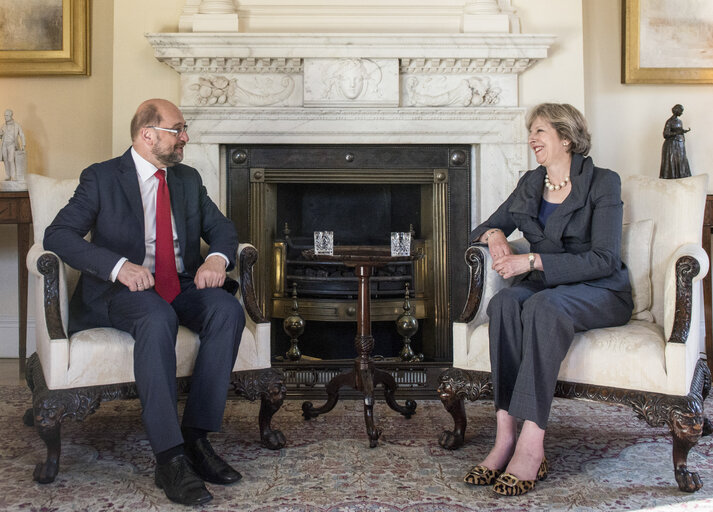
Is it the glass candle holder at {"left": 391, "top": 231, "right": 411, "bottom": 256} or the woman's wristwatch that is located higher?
the woman's wristwatch

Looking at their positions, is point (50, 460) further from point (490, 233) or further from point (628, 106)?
point (628, 106)

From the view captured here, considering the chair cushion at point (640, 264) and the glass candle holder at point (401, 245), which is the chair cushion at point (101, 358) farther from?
the chair cushion at point (640, 264)

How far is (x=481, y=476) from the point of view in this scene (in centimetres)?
216

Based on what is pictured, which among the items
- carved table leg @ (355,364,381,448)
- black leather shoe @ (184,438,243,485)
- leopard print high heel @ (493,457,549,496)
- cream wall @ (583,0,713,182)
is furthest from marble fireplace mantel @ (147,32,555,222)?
leopard print high heel @ (493,457,549,496)

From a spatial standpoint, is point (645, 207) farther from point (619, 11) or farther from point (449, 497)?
point (619, 11)

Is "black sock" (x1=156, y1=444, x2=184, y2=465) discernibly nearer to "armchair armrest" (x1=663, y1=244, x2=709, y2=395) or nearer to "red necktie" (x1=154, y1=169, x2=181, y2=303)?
"red necktie" (x1=154, y1=169, x2=181, y2=303)

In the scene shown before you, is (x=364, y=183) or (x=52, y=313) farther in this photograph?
(x=364, y=183)

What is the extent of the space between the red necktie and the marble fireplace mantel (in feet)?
3.76

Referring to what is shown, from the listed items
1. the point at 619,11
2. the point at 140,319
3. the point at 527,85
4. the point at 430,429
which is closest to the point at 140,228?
the point at 140,319

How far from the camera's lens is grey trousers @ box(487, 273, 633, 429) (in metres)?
2.12

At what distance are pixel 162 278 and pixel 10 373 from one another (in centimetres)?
182

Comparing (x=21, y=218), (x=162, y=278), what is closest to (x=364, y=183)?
(x=162, y=278)

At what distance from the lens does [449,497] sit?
2061 millimetres

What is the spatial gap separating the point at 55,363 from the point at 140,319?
0.93ft
